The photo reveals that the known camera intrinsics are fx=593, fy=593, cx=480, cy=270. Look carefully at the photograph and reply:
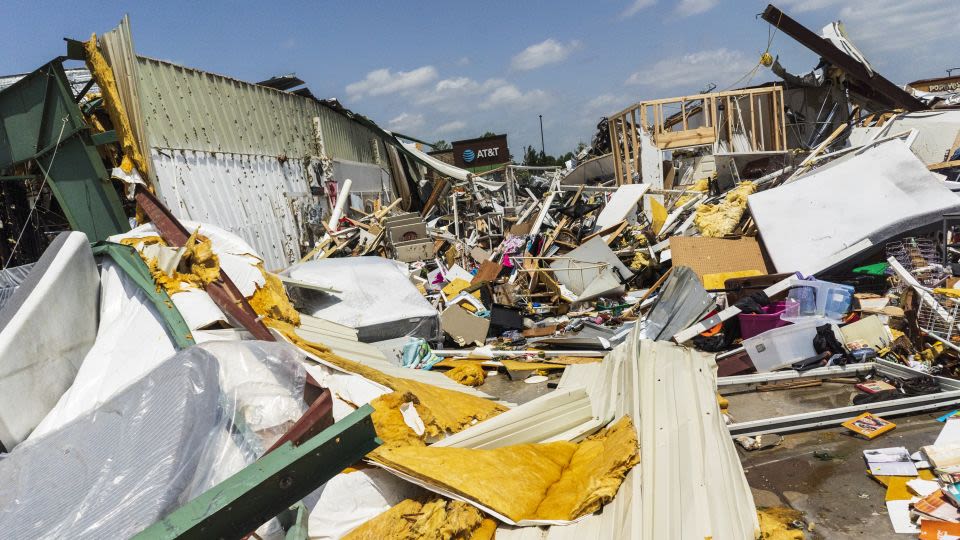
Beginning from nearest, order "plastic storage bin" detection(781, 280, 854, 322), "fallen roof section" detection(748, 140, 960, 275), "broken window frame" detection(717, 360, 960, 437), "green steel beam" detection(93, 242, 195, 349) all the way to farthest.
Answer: "green steel beam" detection(93, 242, 195, 349) → "broken window frame" detection(717, 360, 960, 437) → "plastic storage bin" detection(781, 280, 854, 322) → "fallen roof section" detection(748, 140, 960, 275)

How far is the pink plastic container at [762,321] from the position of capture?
17.9ft

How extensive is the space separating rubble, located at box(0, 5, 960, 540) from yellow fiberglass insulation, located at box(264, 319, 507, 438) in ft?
0.11

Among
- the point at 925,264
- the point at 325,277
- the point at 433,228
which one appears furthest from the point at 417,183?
the point at 925,264

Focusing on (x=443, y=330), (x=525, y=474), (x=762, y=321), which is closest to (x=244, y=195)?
(x=443, y=330)

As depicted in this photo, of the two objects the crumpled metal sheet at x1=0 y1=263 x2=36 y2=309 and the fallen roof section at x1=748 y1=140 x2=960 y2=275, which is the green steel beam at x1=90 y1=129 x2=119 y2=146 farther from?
the fallen roof section at x1=748 y1=140 x2=960 y2=275

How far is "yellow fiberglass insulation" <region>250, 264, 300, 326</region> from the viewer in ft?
16.4

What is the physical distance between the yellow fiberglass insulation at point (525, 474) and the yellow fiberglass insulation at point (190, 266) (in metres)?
→ 2.53

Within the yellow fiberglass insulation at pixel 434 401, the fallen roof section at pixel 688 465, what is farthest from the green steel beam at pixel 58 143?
the fallen roof section at pixel 688 465

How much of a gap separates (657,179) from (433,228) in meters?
4.84

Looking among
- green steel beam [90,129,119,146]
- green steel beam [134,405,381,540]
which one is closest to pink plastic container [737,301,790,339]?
green steel beam [134,405,381,540]

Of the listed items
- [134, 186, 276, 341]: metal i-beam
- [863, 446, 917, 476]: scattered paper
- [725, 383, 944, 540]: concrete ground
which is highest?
Answer: [134, 186, 276, 341]: metal i-beam

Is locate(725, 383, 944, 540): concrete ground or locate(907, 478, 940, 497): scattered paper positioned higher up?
locate(907, 478, 940, 497): scattered paper

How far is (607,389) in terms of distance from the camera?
4.43m

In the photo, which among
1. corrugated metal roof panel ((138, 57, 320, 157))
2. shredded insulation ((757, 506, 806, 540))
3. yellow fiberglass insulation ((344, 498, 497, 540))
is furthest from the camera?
corrugated metal roof panel ((138, 57, 320, 157))
